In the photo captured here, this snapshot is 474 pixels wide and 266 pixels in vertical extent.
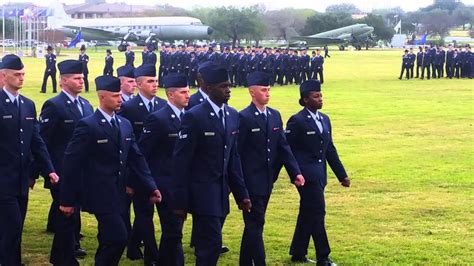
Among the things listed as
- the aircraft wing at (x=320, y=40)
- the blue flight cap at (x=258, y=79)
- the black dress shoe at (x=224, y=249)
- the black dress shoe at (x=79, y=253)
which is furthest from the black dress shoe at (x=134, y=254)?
the aircraft wing at (x=320, y=40)

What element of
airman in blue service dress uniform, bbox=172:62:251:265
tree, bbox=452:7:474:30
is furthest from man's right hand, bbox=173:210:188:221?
tree, bbox=452:7:474:30

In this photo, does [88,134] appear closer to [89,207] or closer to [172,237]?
[89,207]

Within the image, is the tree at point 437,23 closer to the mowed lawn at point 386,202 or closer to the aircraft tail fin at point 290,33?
the aircraft tail fin at point 290,33

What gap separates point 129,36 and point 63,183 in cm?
7642

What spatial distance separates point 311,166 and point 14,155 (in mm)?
2781

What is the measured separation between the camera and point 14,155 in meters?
7.32

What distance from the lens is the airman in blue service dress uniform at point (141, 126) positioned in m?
7.86

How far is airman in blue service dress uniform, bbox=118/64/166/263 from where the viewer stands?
25.8 feet

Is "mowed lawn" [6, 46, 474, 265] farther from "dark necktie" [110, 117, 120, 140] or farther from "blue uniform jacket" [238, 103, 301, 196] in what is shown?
"dark necktie" [110, 117, 120, 140]

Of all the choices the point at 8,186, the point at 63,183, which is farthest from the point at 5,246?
the point at 63,183

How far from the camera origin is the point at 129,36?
81812 millimetres

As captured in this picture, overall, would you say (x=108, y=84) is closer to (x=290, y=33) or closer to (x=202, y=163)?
(x=202, y=163)

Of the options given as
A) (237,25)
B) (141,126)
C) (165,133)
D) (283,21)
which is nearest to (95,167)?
(165,133)

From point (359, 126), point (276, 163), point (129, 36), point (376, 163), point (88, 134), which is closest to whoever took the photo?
point (88, 134)
